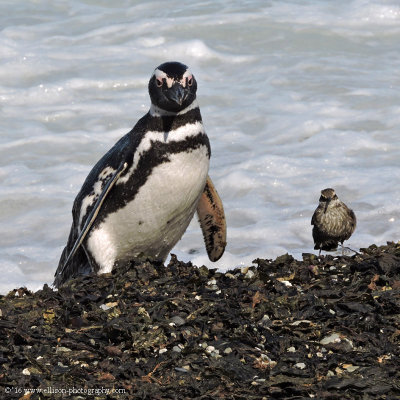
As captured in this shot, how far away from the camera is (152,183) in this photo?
5523 mm

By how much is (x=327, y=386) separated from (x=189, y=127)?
2.29m

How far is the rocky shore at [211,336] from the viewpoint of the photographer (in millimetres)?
3824

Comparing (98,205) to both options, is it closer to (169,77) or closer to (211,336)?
(169,77)

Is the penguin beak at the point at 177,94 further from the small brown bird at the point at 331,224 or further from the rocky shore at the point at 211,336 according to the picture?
the small brown bird at the point at 331,224

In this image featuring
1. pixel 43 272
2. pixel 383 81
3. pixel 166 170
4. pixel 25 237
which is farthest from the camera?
pixel 383 81

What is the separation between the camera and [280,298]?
15.2ft

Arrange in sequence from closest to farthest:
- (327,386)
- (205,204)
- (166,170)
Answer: (327,386) < (166,170) < (205,204)

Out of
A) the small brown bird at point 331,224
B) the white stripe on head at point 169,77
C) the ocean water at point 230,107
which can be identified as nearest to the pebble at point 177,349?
the white stripe on head at point 169,77

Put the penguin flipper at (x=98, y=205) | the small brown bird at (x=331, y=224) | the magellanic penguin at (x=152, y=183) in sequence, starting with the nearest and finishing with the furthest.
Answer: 1. the magellanic penguin at (x=152, y=183)
2. the penguin flipper at (x=98, y=205)
3. the small brown bird at (x=331, y=224)

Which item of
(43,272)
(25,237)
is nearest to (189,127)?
(43,272)

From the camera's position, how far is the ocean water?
9.31 metres

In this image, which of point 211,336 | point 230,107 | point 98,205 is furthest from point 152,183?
point 230,107

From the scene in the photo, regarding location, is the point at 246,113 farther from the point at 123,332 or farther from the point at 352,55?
the point at 123,332

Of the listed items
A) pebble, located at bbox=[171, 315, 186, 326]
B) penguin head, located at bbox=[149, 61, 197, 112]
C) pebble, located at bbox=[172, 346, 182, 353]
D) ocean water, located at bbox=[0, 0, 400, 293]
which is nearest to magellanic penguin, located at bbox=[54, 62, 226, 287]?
penguin head, located at bbox=[149, 61, 197, 112]
